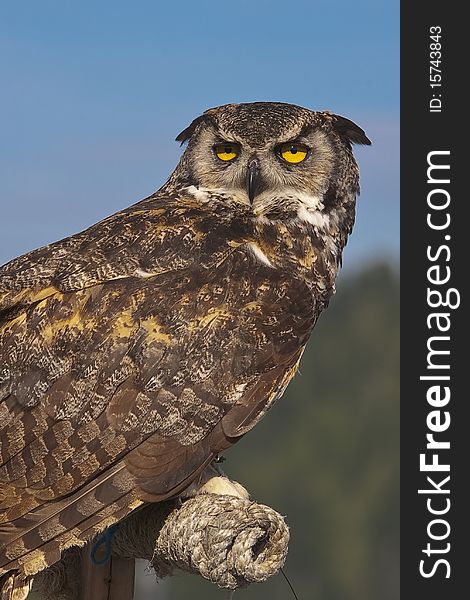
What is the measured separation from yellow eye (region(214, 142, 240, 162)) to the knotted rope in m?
1.33

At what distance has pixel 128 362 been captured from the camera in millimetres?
4281

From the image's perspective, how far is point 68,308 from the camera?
4.34 metres

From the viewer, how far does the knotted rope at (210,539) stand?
4.03m

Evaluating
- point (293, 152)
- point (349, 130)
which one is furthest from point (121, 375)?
point (349, 130)

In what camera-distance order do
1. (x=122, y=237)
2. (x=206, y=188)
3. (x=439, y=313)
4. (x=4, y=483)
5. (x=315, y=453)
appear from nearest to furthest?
(x=4, y=483)
(x=122, y=237)
(x=206, y=188)
(x=439, y=313)
(x=315, y=453)

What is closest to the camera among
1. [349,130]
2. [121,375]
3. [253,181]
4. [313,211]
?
[121,375]

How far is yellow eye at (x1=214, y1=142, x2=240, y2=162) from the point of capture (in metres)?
4.95

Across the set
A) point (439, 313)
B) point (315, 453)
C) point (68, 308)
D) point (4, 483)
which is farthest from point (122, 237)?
point (315, 453)

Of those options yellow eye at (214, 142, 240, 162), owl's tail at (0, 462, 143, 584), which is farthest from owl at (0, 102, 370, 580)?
yellow eye at (214, 142, 240, 162)

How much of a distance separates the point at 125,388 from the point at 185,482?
369 mm

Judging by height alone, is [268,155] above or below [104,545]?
above

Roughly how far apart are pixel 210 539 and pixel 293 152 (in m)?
1.63

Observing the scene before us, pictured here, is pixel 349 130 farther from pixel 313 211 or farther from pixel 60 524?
pixel 60 524

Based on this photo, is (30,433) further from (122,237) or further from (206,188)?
(206,188)
